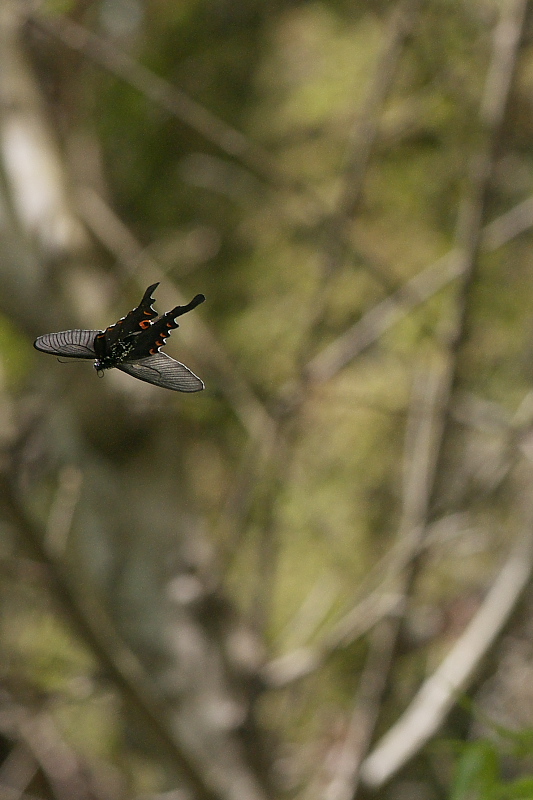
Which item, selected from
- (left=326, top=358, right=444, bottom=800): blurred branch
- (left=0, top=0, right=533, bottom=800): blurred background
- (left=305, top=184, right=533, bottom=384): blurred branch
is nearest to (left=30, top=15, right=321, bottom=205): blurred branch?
(left=0, top=0, right=533, bottom=800): blurred background

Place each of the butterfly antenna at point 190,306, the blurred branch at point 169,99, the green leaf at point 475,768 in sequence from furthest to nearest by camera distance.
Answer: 1. the blurred branch at point 169,99
2. the green leaf at point 475,768
3. the butterfly antenna at point 190,306

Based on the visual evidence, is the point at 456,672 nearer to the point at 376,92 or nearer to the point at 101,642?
the point at 101,642

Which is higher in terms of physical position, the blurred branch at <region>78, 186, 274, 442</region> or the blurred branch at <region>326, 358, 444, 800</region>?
the blurred branch at <region>78, 186, 274, 442</region>

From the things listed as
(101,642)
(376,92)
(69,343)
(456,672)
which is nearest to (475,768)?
(456,672)

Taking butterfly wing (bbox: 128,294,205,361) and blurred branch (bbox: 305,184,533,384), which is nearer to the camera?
butterfly wing (bbox: 128,294,205,361)

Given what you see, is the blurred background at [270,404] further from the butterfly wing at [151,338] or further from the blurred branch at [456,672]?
the butterfly wing at [151,338]

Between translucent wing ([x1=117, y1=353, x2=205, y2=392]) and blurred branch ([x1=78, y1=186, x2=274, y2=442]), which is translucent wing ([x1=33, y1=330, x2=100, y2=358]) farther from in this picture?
blurred branch ([x1=78, y1=186, x2=274, y2=442])

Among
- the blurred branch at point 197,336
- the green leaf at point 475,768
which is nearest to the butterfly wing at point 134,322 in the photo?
the green leaf at point 475,768

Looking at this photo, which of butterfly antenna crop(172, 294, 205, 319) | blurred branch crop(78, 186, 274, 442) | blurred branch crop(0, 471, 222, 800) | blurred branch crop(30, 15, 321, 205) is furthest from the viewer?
blurred branch crop(78, 186, 274, 442)
